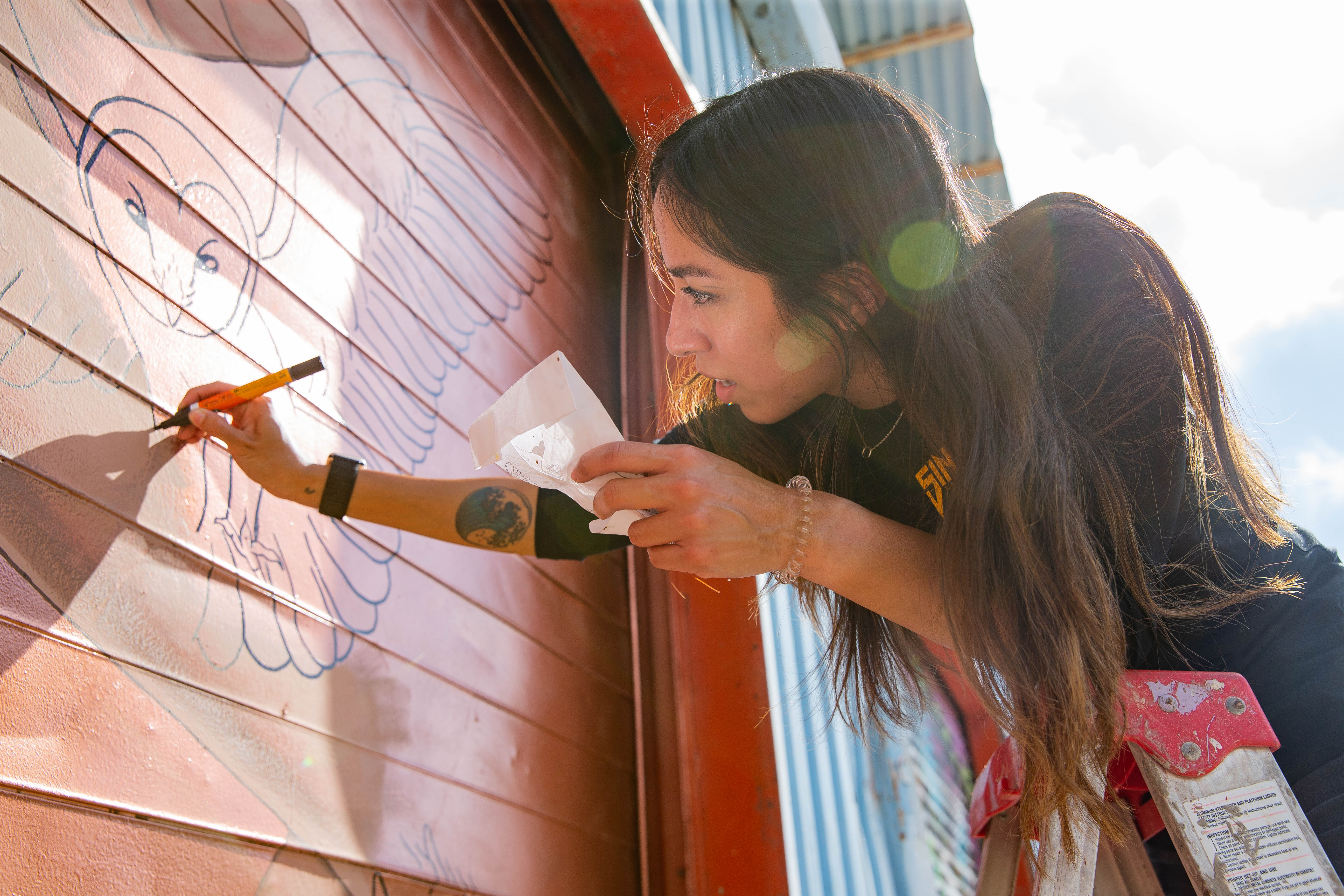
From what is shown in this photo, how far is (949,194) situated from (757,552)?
62 centimetres

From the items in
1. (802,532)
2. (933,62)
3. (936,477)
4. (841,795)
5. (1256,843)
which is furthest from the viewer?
(933,62)

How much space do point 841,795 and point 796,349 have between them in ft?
6.49

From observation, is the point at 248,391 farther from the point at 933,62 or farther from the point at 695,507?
the point at 933,62

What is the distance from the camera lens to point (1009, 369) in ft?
3.51

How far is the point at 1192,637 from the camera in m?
1.07

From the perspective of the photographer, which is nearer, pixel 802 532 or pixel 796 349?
pixel 802 532

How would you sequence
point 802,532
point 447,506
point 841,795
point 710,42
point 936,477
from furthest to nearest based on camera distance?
point 710,42, point 841,795, point 447,506, point 936,477, point 802,532

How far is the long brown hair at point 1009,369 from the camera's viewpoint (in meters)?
0.99

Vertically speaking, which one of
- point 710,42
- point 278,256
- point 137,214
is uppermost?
point 710,42

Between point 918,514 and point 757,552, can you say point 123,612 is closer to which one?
point 757,552

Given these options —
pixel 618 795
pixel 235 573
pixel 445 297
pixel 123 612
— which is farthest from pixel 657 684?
pixel 123 612

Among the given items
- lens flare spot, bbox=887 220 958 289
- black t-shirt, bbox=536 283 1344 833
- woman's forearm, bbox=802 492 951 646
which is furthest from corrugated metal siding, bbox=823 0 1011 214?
woman's forearm, bbox=802 492 951 646

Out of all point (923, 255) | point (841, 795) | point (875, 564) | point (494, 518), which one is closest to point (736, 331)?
point (923, 255)

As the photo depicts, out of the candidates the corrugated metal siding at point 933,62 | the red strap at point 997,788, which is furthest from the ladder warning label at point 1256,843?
the corrugated metal siding at point 933,62
